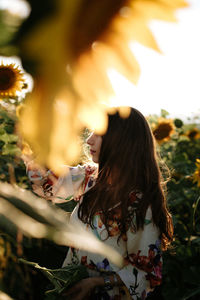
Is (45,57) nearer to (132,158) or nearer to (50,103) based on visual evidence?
(50,103)

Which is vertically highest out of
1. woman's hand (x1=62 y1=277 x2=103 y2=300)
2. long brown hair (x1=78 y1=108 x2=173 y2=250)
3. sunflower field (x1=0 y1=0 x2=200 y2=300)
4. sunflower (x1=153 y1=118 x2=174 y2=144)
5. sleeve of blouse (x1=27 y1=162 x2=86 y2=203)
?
sunflower field (x1=0 y1=0 x2=200 y2=300)

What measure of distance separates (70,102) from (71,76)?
0.5 inches

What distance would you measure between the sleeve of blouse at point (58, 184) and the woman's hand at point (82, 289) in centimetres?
37

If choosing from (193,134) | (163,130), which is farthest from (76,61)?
(193,134)

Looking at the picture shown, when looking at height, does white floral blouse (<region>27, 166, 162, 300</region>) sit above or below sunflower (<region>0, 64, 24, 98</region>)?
below

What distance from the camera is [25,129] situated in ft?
0.43

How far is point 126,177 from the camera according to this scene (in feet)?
3.65

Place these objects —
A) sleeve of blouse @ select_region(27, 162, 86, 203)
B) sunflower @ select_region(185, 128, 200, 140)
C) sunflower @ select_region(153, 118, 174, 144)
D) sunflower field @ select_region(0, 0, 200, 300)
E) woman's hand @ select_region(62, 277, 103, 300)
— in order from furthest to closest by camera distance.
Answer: sunflower @ select_region(185, 128, 200, 140) < sunflower @ select_region(153, 118, 174, 144) < sleeve of blouse @ select_region(27, 162, 86, 203) < woman's hand @ select_region(62, 277, 103, 300) < sunflower field @ select_region(0, 0, 200, 300)

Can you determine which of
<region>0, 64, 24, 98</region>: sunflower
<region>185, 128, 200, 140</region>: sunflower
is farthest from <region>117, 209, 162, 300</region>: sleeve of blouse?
<region>185, 128, 200, 140</region>: sunflower

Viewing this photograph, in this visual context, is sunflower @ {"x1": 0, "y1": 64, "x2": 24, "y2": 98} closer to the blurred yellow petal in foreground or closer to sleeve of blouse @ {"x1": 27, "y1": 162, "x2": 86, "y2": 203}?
sleeve of blouse @ {"x1": 27, "y1": 162, "x2": 86, "y2": 203}

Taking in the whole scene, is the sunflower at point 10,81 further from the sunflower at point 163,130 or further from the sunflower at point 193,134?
the sunflower at point 193,134

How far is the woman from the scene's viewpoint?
1033 mm

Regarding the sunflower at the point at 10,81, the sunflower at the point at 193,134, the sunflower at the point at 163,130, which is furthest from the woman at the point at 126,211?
the sunflower at the point at 193,134

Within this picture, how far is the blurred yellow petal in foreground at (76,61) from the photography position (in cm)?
13
